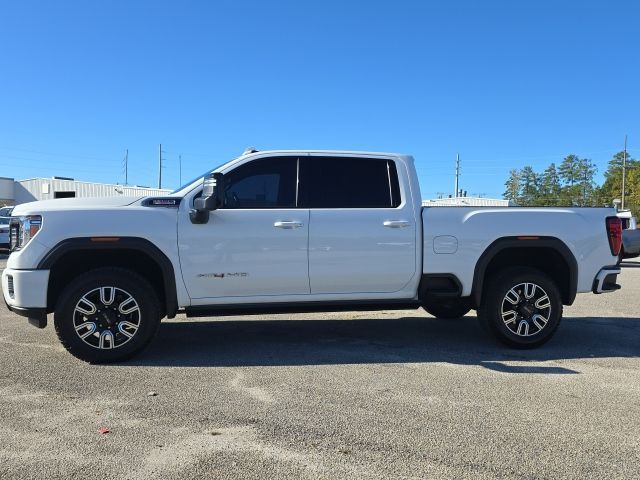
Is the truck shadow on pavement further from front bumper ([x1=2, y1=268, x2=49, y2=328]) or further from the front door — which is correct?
front bumper ([x1=2, y1=268, x2=49, y2=328])

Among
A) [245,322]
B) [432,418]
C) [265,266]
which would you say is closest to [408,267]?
[265,266]

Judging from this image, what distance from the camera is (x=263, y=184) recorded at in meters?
5.61

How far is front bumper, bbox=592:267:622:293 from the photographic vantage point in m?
5.98

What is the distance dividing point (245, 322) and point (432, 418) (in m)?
3.97

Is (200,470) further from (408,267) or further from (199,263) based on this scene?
(408,267)

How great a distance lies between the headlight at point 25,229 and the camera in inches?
198

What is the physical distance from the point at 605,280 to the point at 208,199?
4.39 m

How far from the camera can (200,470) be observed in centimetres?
305

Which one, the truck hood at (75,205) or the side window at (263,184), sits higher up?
the side window at (263,184)

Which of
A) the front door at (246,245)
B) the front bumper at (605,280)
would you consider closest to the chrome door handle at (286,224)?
the front door at (246,245)

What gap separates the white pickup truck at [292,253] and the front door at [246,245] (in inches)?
0.4

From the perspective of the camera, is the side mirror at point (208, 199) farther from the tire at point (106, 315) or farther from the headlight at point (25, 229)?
the headlight at point (25, 229)

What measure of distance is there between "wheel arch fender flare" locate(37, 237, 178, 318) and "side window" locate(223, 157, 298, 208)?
2.69 ft

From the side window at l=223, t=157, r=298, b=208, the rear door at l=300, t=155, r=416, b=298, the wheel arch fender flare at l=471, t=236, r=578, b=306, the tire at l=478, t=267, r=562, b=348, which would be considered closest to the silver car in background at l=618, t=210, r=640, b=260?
the wheel arch fender flare at l=471, t=236, r=578, b=306
